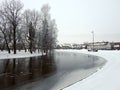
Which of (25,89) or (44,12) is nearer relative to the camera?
(25,89)

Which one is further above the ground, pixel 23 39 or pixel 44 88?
pixel 23 39

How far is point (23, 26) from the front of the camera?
5553cm

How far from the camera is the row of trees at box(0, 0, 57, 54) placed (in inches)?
1933

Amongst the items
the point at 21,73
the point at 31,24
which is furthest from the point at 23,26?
the point at 21,73

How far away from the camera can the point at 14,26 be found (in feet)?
158

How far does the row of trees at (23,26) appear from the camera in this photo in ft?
161

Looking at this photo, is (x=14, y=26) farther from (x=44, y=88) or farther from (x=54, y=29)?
(x=44, y=88)

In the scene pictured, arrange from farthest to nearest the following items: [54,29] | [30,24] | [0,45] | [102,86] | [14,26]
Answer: [54,29]
[0,45]
[30,24]
[14,26]
[102,86]

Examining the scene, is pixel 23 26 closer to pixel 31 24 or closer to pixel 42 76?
pixel 31 24

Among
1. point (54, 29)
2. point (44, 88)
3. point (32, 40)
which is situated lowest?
point (44, 88)

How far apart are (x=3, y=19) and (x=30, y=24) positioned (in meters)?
10.1

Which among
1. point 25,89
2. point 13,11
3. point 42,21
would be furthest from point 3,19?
point 25,89

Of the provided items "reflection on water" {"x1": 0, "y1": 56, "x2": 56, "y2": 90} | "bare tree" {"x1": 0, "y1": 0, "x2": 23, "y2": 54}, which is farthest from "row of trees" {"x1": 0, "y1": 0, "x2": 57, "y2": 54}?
"reflection on water" {"x1": 0, "y1": 56, "x2": 56, "y2": 90}

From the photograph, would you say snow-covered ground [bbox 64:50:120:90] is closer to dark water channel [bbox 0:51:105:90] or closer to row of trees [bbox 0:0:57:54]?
dark water channel [bbox 0:51:105:90]
